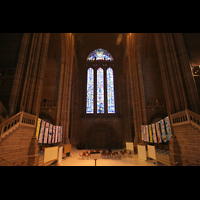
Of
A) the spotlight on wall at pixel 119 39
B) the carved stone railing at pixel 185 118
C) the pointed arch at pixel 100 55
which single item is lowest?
the carved stone railing at pixel 185 118

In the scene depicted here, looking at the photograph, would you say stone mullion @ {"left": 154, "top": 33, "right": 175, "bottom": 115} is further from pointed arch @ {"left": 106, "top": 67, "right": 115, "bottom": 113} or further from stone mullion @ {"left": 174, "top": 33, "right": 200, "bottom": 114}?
pointed arch @ {"left": 106, "top": 67, "right": 115, "bottom": 113}

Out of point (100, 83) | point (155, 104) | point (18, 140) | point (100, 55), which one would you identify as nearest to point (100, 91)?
point (100, 83)

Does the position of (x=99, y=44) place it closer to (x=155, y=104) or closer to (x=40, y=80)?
(x=155, y=104)

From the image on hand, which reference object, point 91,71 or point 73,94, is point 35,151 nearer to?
point 73,94

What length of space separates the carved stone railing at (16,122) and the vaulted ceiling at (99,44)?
18426 millimetres

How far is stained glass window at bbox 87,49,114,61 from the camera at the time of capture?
80.2 ft

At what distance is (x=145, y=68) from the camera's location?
49.3 feet

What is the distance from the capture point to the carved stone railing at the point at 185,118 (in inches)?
236

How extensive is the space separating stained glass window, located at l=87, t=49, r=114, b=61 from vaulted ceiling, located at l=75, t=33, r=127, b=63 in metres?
0.60

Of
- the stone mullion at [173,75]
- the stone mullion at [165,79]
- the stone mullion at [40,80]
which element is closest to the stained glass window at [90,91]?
the stone mullion at [40,80]

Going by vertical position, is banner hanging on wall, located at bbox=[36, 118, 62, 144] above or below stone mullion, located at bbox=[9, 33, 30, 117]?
below

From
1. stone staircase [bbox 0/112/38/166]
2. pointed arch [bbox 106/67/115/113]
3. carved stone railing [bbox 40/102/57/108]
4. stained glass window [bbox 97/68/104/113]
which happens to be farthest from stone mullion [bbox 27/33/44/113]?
pointed arch [bbox 106/67/115/113]

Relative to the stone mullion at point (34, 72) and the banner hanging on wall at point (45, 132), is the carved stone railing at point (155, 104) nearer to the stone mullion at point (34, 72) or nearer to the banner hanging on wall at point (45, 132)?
Result: the banner hanging on wall at point (45, 132)
